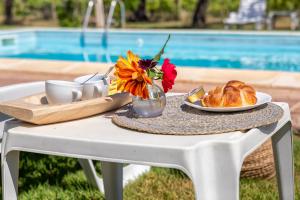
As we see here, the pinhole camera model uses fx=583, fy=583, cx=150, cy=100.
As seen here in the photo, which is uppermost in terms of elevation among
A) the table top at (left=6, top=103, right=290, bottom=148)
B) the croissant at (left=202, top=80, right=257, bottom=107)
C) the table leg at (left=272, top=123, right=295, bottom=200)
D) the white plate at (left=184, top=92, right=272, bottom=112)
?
the croissant at (left=202, top=80, right=257, bottom=107)

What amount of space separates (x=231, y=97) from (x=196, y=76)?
9.83ft

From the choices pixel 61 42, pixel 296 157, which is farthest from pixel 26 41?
pixel 296 157

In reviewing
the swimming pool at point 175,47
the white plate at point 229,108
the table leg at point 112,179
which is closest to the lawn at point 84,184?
the table leg at point 112,179

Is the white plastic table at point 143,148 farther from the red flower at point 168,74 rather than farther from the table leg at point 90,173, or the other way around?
the table leg at point 90,173

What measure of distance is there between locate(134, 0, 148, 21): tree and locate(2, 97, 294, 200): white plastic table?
17.1 m

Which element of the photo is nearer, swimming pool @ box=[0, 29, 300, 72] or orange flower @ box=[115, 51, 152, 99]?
orange flower @ box=[115, 51, 152, 99]

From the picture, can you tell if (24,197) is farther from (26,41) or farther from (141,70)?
(26,41)

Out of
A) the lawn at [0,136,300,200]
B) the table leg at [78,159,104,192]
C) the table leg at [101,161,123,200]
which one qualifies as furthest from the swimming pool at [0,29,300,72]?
the table leg at [101,161,123,200]

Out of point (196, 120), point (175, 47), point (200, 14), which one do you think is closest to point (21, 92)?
point (196, 120)

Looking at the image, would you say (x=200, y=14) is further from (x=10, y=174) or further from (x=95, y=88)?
(x=10, y=174)

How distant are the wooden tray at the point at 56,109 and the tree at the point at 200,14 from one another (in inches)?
506

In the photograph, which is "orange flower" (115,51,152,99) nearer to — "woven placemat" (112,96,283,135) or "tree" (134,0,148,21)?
"woven placemat" (112,96,283,135)

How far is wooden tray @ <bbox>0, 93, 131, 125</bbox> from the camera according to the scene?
1.58 meters

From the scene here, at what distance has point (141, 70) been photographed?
62.0 inches
